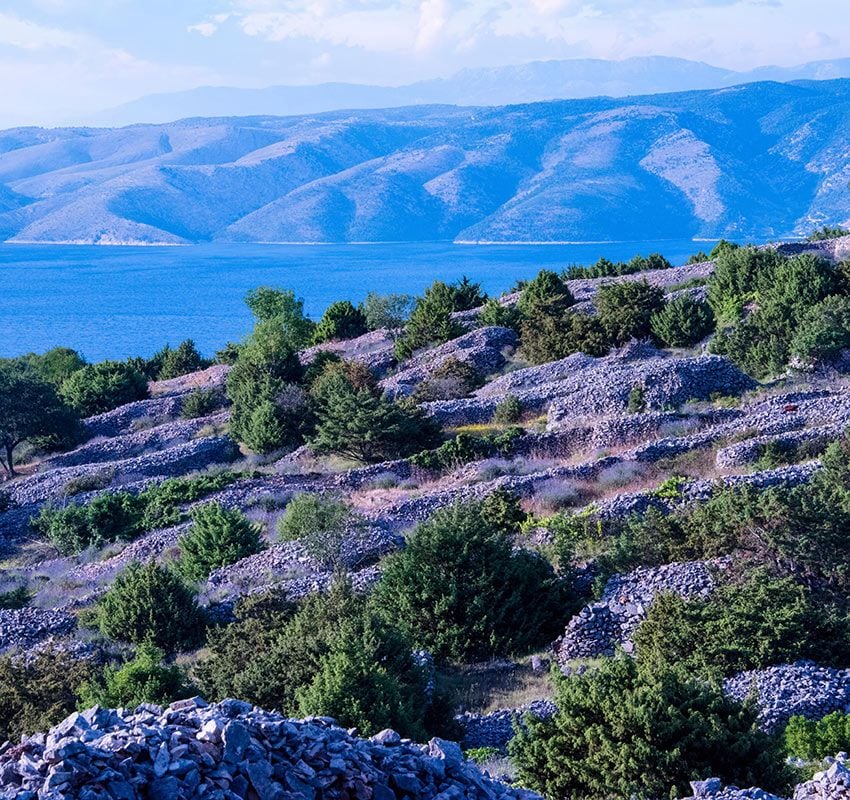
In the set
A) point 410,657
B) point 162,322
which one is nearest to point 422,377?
point 410,657

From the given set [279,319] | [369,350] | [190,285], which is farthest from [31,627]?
[190,285]

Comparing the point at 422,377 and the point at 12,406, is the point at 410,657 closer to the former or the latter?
the point at 422,377

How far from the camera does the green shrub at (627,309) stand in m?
38.2

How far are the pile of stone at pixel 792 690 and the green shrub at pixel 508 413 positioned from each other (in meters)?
18.5

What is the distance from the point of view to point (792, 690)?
39.4ft

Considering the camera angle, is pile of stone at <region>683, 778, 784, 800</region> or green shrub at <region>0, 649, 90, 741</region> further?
green shrub at <region>0, 649, 90, 741</region>

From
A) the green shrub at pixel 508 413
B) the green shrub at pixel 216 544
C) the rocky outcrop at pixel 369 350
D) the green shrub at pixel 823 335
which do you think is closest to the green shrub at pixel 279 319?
the rocky outcrop at pixel 369 350

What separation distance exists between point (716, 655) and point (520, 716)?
2.38 metres

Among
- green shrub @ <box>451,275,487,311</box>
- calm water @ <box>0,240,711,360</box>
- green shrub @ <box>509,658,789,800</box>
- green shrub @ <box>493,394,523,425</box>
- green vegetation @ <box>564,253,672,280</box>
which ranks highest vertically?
green shrub @ <box>509,658,789,800</box>

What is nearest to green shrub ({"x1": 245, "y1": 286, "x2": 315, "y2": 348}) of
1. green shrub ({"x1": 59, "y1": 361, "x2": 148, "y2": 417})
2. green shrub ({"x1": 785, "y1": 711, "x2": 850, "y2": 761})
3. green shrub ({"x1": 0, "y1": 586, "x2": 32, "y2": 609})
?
green shrub ({"x1": 59, "y1": 361, "x2": 148, "y2": 417})

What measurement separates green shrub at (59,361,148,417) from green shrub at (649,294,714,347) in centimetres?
2094

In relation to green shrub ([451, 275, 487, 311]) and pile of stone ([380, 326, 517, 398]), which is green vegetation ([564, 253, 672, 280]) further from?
pile of stone ([380, 326, 517, 398])

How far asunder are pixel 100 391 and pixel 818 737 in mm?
37662

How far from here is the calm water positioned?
363 feet
